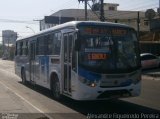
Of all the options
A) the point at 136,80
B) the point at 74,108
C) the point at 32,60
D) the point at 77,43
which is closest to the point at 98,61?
the point at 77,43

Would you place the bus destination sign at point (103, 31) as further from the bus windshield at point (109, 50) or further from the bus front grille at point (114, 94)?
the bus front grille at point (114, 94)

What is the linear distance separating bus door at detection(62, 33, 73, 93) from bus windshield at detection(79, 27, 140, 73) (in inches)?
33.5

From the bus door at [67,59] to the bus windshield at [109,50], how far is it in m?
0.85

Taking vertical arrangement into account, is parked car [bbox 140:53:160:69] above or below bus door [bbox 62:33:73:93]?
below

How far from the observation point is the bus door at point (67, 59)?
1311 cm

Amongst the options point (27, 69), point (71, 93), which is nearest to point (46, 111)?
point (71, 93)

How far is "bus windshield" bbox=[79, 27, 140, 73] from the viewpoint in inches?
483

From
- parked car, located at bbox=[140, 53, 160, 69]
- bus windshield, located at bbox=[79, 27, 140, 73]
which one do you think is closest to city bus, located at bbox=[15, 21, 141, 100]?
bus windshield, located at bbox=[79, 27, 140, 73]

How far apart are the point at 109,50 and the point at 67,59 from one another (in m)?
1.67

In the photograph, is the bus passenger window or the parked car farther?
the parked car

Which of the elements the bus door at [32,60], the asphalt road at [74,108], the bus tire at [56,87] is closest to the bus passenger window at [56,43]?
the bus tire at [56,87]

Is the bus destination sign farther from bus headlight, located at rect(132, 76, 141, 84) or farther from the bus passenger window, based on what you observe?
the bus passenger window

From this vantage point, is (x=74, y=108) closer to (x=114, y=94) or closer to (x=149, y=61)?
(x=114, y=94)

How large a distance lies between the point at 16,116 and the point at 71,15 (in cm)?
7737
